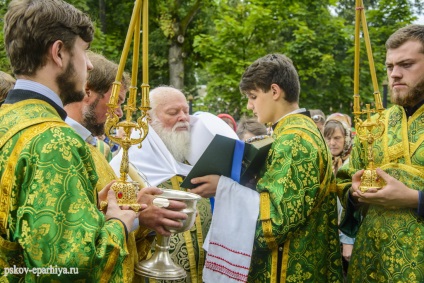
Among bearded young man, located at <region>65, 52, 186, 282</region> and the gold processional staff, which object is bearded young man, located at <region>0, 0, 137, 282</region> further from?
bearded young man, located at <region>65, 52, 186, 282</region>

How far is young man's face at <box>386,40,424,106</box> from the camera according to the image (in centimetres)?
331

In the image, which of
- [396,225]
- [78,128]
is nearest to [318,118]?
[396,225]

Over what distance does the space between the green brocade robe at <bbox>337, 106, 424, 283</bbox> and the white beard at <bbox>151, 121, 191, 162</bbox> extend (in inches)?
56.7

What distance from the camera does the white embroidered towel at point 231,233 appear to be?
10.7 ft

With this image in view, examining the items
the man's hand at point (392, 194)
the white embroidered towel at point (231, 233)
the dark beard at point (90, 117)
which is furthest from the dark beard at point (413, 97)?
the dark beard at point (90, 117)

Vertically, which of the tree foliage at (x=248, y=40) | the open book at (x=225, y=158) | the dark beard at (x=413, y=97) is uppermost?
the tree foliage at (x=248, y=40)

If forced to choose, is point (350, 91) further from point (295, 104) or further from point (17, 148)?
point (17, 148)

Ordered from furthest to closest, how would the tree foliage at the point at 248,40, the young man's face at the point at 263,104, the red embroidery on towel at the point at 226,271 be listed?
the tree foliage at the point at 248,40
the young man's face at the point at 263,104
the red embroidery on towel at the point at 226,271

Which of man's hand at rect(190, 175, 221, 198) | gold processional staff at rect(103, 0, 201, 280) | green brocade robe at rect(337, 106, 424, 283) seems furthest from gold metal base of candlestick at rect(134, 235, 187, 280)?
green brocade robe at rect(337, 106, 424, 283)

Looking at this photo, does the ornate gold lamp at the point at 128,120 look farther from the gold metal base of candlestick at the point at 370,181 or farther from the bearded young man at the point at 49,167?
the gold metal base of candlestick at the point at 370,181

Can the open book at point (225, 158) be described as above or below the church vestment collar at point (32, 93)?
below

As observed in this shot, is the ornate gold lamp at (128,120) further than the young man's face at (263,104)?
No

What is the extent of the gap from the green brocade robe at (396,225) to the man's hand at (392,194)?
0.11 meters

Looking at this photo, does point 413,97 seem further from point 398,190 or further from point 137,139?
point 137,139
